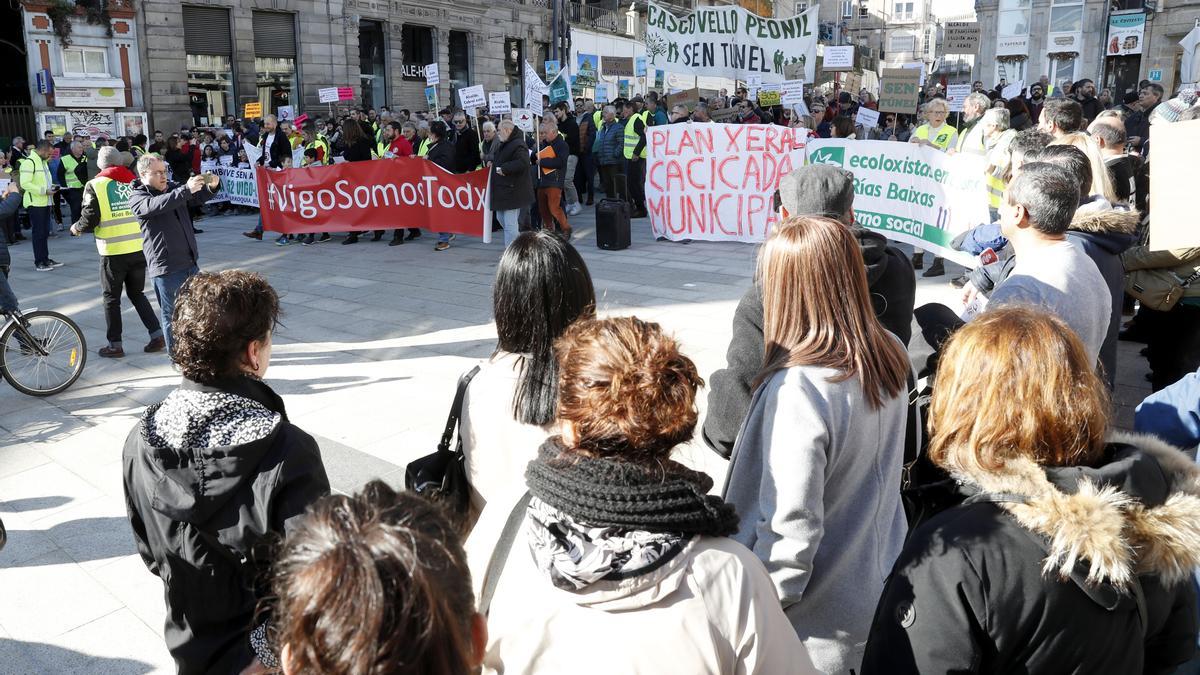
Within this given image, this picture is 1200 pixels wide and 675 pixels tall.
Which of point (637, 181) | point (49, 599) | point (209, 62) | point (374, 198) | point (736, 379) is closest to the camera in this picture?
point (736, 379)

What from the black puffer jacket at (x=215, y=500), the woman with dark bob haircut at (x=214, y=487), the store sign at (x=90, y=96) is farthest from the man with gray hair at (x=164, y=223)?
the store sign at (x=90, y=96)

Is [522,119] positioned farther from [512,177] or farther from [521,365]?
[521,365]

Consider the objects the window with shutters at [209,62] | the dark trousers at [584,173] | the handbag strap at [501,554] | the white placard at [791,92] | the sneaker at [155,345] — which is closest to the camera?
the handbag strap at [501,554]

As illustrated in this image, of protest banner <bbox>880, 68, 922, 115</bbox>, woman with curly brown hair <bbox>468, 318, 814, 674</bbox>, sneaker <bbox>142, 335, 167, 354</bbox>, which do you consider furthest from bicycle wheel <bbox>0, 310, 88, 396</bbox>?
protest banner <bbox>880, 68, 922, 115</bbox>

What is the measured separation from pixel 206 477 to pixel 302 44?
29.3 meters

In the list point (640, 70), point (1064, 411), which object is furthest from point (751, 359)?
point (640, 70)

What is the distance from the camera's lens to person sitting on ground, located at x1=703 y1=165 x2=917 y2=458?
2.66 metres

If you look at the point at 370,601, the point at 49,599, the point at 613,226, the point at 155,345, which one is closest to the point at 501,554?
the point at 370,601

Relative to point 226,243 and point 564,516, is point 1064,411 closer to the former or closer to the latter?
point 564,516

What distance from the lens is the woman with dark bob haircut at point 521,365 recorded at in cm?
242

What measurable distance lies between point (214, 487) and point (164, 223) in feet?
18.3

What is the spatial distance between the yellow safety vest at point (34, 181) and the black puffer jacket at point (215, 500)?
40.5ft

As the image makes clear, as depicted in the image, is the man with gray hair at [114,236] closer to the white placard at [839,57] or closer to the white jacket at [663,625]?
the white jacket at [663,625]

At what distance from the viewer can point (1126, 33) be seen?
39.2 m
